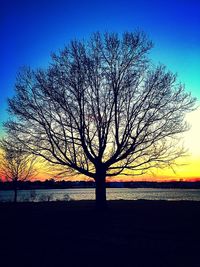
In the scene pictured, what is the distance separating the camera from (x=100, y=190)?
21203 millimetres

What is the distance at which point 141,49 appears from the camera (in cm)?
2144

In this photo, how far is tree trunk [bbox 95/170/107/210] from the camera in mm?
21047

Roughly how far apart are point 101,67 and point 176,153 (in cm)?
820

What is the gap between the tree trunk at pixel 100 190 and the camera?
21.0 meters
